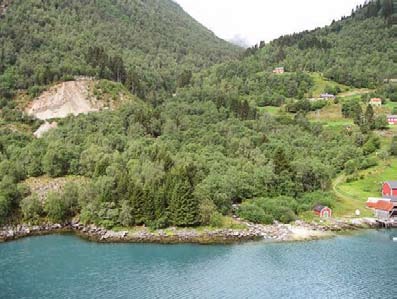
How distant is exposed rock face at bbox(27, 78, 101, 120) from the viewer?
12256 cm

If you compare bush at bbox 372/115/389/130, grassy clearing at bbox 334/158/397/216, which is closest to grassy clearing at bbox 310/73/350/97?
bush at bbox 372/115/389/130

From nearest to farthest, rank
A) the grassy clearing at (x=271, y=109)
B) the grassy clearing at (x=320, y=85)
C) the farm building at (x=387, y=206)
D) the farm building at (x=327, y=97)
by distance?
the farm building at (x=387, y=206)
the grassy clearing at (x=271, y=109)
the farm building at (x=327, y=97)
the grassy clearing at (x=320, y=85)

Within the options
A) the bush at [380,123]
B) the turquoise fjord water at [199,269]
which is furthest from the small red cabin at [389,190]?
the bush at [380,123]

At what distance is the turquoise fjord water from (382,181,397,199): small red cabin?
1733 cm

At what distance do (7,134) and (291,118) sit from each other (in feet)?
235

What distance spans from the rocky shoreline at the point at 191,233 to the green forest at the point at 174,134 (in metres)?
1.64

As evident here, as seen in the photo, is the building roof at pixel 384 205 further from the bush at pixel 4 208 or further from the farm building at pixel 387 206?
the bush at pixel 4 208

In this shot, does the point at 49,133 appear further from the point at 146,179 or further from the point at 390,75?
the point at 390,75

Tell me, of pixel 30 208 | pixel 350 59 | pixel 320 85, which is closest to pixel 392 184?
pixel 30 208

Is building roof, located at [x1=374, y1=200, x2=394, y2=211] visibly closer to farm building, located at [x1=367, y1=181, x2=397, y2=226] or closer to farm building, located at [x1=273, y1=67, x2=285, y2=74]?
farm building, located at [x1=367, y1=181, x2=397, y2=226]

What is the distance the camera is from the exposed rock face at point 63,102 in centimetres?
12256

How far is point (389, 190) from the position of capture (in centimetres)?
9000

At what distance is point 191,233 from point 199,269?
40.1 feet

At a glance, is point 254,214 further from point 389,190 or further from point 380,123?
point 380,123
